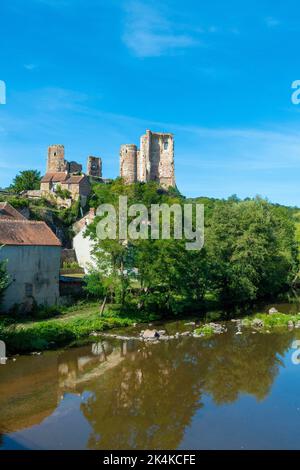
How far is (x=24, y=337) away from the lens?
22469 millimetres

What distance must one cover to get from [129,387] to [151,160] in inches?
2498

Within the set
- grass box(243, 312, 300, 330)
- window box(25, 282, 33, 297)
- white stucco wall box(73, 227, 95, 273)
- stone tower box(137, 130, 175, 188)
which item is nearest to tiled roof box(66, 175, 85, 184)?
stone tower box(137, 130, 175, 188)

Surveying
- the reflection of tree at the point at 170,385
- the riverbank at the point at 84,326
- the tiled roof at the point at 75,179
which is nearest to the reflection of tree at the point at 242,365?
the reflection of tree at the point at 170,385

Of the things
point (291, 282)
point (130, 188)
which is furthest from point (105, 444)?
point (291, 282)

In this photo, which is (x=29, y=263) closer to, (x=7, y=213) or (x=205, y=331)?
(x=7, y=213)

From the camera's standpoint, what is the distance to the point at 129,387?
18.4 meters

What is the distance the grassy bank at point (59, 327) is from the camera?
2205 centimetres

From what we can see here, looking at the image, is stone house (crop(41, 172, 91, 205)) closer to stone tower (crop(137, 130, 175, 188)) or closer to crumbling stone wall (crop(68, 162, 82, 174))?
crumbling stone wall (crop(68, 162, 82, 174))

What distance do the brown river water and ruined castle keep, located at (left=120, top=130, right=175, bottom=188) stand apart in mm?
54604

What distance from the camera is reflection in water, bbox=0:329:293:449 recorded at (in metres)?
14.0

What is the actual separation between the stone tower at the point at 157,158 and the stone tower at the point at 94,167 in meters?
8.15

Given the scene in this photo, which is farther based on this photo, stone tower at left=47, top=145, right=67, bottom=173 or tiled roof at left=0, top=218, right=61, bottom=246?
stone tower at left=47, top=145, right=67, bottom=173

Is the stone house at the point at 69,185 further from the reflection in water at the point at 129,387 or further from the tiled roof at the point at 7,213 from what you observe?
the reflection in water at the point at 129,387

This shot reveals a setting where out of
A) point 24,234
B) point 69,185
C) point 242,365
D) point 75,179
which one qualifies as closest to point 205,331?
point 242,365
